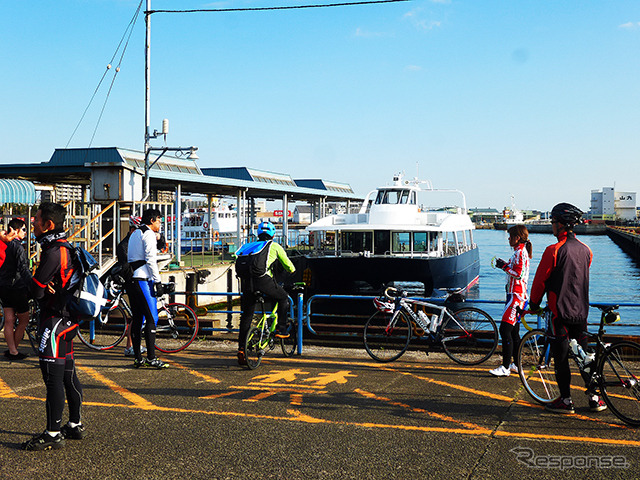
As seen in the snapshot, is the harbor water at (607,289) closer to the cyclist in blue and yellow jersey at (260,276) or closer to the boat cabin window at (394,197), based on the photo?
the boat cabin window at (394,197)

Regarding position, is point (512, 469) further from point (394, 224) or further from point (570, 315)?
point (394, 224)

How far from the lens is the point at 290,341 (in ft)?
27.9

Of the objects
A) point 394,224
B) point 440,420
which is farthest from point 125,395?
point 394,224

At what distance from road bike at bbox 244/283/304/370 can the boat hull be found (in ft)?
42.9

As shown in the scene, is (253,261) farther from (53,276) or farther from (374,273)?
(374,273)

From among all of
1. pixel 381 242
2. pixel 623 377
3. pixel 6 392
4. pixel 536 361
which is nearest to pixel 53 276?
pixel 6 392

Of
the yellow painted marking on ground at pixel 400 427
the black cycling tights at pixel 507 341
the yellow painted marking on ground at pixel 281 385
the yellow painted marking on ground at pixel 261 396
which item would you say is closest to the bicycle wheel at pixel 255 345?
the yellow painted marking on ground at pixel 281 385

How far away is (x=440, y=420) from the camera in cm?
543

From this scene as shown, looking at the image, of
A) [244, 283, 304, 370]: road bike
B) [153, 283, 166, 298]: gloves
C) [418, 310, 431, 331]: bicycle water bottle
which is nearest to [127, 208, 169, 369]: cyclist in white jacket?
[153, 283, 166, 298]: gloves

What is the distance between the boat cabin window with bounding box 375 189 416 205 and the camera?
26.2 meters

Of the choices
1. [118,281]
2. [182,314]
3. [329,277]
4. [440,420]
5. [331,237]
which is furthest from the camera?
[331,237]

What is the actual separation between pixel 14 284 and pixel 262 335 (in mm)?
3566

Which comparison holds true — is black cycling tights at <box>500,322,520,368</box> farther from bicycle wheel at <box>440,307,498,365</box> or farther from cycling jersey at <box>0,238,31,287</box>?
cycling jersey at <box>0,238,31,287</box>

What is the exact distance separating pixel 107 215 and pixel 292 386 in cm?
1105
